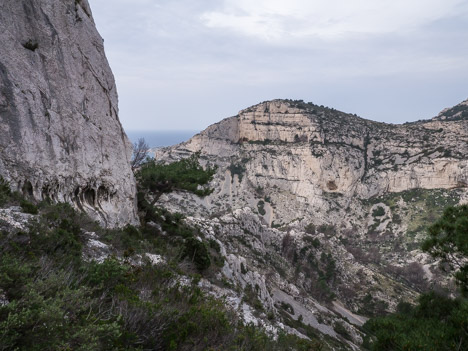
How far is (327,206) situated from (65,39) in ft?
214

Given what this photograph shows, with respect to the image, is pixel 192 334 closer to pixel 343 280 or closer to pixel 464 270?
pixel 464 270

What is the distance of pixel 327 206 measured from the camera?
68875 millimetres

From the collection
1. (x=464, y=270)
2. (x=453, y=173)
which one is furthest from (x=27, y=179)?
(x=453, y=173)

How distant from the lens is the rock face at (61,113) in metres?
11.1

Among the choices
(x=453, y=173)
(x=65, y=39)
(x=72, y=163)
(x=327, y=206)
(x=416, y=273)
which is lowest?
(x=416, y=273)

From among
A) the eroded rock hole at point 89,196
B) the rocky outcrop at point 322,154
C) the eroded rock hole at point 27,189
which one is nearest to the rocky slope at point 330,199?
the rocky outcrop at point 322,154

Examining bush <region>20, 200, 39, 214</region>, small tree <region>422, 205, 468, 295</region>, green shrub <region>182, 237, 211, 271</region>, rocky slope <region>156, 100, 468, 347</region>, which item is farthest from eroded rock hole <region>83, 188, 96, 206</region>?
rocky slope <region>156, 100, 468, 347</region>

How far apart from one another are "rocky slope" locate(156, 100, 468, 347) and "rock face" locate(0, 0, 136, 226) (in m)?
17.1

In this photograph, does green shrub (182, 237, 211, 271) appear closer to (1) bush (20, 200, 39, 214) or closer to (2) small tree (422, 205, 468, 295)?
(1) bush (20, 200, 39, 214)

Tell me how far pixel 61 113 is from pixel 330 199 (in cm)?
6710

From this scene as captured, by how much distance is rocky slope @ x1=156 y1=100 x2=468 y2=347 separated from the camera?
33562 millimetres

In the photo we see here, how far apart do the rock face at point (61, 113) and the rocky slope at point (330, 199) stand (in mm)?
17111

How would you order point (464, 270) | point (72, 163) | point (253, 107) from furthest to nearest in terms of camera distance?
1. point (253, 107)
2. point (72, 163)
3. point (464, 270)

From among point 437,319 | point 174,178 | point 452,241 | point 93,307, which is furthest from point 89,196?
point 452,241
